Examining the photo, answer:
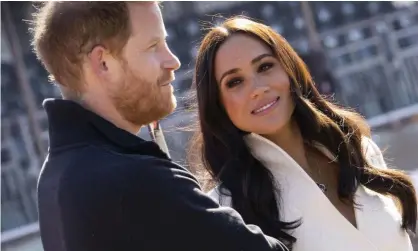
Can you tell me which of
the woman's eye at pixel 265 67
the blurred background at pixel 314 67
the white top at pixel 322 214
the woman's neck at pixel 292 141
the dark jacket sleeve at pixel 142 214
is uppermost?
the woman's eye at pixel 265 67

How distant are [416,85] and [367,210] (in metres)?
5.72

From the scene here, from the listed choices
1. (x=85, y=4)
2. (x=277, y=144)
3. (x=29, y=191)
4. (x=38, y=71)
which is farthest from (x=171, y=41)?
(x=85, y=4)

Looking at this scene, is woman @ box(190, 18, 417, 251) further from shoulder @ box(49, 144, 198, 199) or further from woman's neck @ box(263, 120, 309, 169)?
shoulder @ box(49, 144, 198, 199)

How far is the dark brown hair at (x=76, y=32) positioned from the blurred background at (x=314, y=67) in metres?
4.28

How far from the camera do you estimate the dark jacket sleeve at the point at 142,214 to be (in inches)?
34.4

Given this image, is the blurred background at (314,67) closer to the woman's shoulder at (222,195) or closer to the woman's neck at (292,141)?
the woman's neck at (292,141)

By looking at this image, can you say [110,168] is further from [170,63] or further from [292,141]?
[292,141]

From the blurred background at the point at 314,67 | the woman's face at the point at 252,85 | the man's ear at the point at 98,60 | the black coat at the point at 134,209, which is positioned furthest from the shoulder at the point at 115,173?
the blurred background at the point at 314,67

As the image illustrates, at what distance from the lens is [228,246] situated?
0.89m

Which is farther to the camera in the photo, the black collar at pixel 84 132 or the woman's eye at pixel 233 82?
the woman's eye at pixel 233 82

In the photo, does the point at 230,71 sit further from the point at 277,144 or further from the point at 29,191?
the point at 29,191

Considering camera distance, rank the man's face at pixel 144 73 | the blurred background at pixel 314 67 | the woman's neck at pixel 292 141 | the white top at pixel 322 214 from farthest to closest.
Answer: the blurred background at pixel 314 67 → the woman's neck at pixel 292 141 → the white top at pixel 322 214 → the man's face at pixel 144 73

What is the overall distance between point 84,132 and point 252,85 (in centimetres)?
48

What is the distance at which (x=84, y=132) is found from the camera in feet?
3.14
